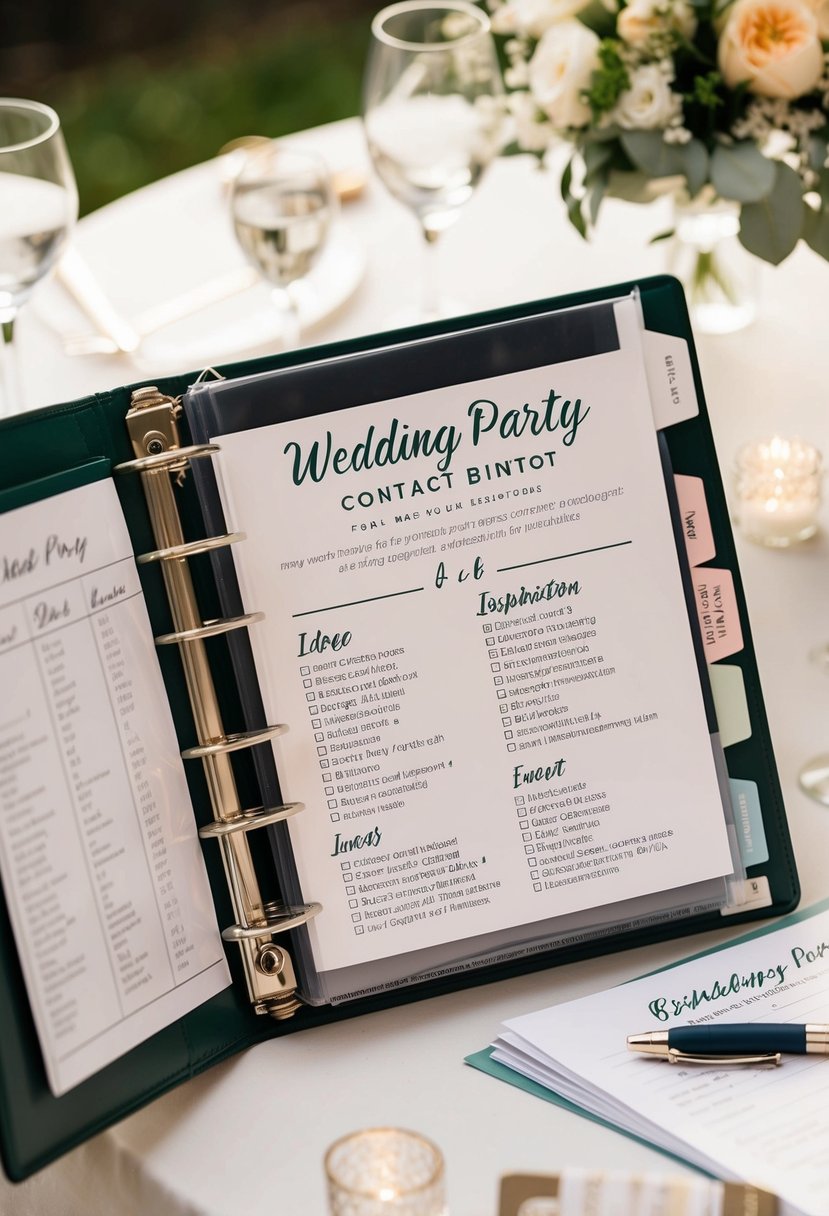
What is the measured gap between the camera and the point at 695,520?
0.84 m

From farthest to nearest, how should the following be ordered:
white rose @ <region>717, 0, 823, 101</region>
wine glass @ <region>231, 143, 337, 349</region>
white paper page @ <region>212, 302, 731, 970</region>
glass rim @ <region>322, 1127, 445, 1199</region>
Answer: wine glass @ <region>231, 143, 337, 349</region> < white rose @ <region>717, 0, 823, 101</region> < white paper page @ <region>212, 302, 731, 970</region> < glass rim @ <region>322, 1127, 445, 1199</region>

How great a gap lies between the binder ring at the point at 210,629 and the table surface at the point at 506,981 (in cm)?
23

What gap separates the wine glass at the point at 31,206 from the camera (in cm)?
112

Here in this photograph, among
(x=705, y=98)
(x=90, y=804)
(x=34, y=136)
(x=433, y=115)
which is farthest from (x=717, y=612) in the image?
(x=34, y=136)

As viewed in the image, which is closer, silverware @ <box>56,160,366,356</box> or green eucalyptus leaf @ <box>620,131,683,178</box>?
green eucalyptus leaf @ <box>620,131,683,178</box>

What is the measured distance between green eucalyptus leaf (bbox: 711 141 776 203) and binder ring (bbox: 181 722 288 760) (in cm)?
61

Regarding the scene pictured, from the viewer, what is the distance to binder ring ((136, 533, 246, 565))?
748 mm

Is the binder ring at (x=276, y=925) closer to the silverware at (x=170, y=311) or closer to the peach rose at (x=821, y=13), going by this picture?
the silverware at (x=170, y=311)

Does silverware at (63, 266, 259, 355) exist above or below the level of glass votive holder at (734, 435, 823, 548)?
above

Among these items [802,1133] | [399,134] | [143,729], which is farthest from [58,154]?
[802,1133]

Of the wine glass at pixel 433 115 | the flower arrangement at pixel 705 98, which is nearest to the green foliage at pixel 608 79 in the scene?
the flower arrangement at pixel 705 98

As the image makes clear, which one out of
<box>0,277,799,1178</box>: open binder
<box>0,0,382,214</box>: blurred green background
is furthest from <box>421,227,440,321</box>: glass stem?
<box>0,0,382,214</box>: blurred green background

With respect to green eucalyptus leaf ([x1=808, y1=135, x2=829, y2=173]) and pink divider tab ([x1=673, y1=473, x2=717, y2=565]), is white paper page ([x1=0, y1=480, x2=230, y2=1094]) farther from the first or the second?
green eucalyptus leaf ([x1=808, y1=135, x2=829, y2=173])

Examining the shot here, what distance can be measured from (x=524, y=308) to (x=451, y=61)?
517 mm
